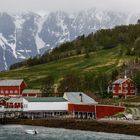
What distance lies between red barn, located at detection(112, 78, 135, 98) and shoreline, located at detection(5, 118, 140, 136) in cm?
4183

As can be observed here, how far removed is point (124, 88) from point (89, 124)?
52.4 m

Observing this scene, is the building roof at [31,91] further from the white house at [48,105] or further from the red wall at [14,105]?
the white house at [48,105]

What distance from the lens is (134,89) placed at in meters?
180

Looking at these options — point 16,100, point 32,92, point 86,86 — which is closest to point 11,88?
point 32,92

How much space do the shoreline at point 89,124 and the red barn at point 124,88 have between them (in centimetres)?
4183

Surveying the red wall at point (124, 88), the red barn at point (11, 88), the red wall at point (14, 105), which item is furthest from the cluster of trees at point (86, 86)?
the red wall at point (14, 105)

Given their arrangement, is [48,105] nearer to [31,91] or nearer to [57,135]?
[31,91]

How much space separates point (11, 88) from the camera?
196 metres

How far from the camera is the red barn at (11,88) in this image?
195 m

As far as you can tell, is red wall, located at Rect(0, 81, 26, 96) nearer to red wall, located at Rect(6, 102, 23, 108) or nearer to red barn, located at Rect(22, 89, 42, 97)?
red barn, located at Rect(22, 89, 42, 97)

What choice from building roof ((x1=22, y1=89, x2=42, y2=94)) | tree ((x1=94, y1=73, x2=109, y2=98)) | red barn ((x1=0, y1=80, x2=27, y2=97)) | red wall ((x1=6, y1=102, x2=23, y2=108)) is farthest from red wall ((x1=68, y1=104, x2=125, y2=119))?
red barn ((x1=0, y1=80, x2=27, y2=97))

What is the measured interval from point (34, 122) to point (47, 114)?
48.8ft

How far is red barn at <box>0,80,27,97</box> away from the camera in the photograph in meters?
195

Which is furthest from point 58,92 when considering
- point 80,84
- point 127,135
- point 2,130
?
point 127,135
